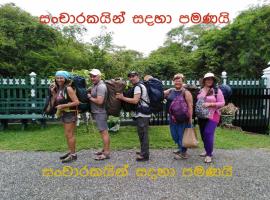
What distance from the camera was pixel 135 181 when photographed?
418cm

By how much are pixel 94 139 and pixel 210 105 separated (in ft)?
9.63

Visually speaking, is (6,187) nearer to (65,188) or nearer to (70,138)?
(65,188)

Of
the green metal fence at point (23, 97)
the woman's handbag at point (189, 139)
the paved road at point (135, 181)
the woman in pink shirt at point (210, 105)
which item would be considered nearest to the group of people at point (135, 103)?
the woman in pink shirt at point (210, 105)

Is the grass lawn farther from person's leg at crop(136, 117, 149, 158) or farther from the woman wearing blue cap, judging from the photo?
the woman wearing blue cap

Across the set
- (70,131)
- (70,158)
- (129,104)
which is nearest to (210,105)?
(129,104)

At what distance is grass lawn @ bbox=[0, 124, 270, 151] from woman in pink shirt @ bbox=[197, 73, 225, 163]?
47.0 inches

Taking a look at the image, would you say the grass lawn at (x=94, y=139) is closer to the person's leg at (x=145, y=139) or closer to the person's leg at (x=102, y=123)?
the person's leg at (x=102, y=123)

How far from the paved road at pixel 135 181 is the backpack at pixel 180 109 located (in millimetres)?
775

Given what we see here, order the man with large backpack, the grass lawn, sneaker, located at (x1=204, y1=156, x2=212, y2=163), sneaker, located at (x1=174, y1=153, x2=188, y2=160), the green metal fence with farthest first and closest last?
the green metal fence, the grass lawn, sneaker, located at (x1=174, y1=153, x2=188, y2=160), sneaker, located at (x1=204, y1=156, x2=212, y2=163), the man with large backpack

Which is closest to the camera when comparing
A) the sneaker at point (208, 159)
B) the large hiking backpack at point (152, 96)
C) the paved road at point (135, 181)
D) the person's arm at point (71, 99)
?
the paved road at point (135, 181)

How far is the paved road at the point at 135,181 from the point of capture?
3727mm

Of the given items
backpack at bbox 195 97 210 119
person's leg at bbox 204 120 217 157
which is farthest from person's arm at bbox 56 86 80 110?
person's leg at bbox 204 120 217 157

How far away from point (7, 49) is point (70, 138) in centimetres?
882

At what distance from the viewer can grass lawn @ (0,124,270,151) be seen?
622cm
